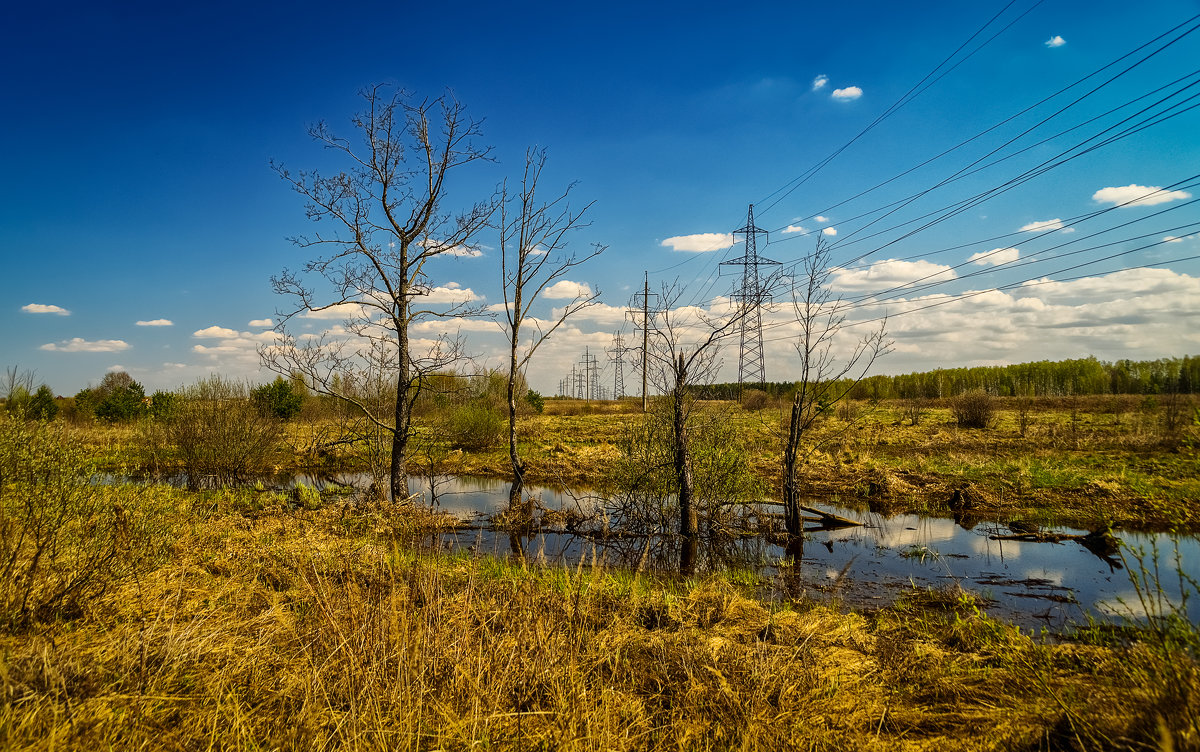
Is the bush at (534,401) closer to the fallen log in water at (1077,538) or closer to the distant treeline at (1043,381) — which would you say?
the distant treeline at (1043,381)

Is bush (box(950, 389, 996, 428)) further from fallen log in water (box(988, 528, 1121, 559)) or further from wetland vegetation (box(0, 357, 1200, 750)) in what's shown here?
wetland vegetation (box(0, 357, 1200, 750))

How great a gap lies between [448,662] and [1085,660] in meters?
5.38

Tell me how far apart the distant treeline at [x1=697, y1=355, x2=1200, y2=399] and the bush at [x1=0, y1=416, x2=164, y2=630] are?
9.50 m

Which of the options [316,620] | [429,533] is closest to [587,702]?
[316,620]

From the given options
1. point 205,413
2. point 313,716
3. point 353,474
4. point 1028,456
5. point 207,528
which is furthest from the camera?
point 353,474

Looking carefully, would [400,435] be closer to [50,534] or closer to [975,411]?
[50,534]

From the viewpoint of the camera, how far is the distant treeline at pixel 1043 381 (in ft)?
90.1

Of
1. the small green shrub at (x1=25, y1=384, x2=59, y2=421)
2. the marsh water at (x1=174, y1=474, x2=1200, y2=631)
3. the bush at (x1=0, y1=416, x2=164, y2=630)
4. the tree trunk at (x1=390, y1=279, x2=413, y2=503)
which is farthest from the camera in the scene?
the tree trunk at (x1=390, y1=279, x2=413, y2=503)

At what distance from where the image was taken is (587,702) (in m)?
3.87

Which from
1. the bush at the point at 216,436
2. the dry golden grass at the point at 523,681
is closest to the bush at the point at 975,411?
the dry golden grass at the point at 523,681

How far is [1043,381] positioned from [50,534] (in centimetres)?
7674

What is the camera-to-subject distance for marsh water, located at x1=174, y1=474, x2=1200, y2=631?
8609 mm

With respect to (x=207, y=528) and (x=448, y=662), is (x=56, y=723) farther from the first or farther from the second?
(x=207, y=528)

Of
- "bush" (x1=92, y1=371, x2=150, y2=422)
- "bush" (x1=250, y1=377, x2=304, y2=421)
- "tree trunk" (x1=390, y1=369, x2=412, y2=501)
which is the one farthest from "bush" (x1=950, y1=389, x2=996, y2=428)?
"bush" (x1=92, y1=371, x2=150, y2=422)
